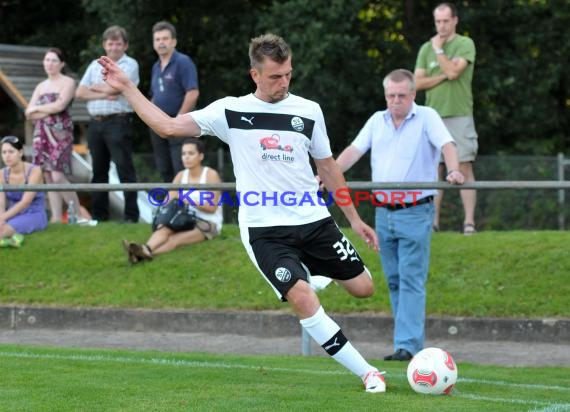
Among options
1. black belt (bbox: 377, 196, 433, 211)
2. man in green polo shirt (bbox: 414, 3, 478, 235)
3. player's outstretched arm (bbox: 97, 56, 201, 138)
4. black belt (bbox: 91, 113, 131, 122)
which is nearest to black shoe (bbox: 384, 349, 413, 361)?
black belt (bbox: 377, 196, 433, 211)

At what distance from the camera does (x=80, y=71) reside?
24750mm

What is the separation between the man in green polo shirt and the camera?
1369cm

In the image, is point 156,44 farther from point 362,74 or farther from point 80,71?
point 80,71

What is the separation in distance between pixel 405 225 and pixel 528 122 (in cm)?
1297

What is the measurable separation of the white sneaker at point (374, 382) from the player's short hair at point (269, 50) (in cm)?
216

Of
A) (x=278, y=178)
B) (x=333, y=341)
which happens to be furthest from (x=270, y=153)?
(x=333, y=341)

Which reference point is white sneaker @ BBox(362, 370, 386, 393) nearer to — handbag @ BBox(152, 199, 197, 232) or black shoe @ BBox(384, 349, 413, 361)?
black shoe @ BBox(384, 349, 413, 361)

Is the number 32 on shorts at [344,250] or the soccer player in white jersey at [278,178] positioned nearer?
the soccer player in white jersey at [278,178]

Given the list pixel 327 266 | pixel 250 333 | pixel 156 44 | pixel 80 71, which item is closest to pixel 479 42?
pixel 80 71

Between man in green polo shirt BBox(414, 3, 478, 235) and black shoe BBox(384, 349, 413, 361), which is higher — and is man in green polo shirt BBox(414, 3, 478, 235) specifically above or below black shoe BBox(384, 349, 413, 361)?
above

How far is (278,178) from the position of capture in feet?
27.3

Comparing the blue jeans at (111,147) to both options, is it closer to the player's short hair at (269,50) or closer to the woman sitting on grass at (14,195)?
the woman sitting on grass at (14,195)

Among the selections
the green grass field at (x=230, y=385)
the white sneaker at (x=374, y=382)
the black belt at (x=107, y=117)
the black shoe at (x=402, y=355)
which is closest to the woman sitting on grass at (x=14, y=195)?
the black belt at (x=107, y=117)

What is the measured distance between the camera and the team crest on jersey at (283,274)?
322 inches
